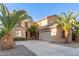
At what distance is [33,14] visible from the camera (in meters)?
7.10

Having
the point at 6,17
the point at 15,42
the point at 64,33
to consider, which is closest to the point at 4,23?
the point at 6,17

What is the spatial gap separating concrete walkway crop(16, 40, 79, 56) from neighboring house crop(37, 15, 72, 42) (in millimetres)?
173

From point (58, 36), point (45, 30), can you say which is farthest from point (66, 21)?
point (45, 30)

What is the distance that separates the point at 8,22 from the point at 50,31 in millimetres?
1168

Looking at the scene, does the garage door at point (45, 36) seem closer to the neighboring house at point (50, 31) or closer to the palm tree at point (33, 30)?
the neighboring house at point (50, 31)

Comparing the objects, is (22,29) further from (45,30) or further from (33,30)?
(45,30)

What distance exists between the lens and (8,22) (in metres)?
6.90

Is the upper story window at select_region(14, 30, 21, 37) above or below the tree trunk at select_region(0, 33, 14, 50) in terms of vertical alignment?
above

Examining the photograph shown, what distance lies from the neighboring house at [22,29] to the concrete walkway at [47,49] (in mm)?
197

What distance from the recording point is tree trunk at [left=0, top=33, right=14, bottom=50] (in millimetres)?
6992

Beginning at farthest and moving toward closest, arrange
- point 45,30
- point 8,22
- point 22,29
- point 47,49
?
point 45,30 → point 22,29 → point 47,49 → point 8,22

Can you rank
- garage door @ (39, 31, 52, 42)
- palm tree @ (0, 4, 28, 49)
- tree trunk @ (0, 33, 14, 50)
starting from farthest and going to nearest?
garage door @ (39, 31, 52, 42), tree trunk @ (0, 33, 14, 50), palm tree @ (0, 4, 28, 49)

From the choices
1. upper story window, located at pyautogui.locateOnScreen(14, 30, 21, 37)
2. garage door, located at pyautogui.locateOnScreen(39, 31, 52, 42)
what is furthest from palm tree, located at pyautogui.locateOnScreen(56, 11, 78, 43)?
upper story window, located at pyautogui.locateOnScreen(14, 30, 21, 37)

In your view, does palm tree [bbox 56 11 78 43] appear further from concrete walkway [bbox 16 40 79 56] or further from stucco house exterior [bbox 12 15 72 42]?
concrete walkway [bbox 16 40 79 56]
